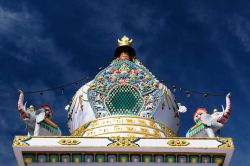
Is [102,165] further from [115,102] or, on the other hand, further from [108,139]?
[115,102]

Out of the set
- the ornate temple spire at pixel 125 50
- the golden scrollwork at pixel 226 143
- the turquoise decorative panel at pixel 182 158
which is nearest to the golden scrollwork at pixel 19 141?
the turquoise decorative panel at pixel 182 158

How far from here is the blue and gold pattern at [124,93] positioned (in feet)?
38.0

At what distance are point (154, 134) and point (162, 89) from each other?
159 cm

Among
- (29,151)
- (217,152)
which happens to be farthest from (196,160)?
(29,151)

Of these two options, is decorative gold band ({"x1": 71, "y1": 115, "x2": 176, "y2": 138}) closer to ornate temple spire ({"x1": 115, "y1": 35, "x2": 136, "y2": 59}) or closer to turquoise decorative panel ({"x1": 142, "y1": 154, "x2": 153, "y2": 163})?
turquoise decorative panel ({"x1": 142, "y1": 154, "x2": 153, "y2": 163})

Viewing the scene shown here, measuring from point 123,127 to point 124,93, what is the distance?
3.98 feet

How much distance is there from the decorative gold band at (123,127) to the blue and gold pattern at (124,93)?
0.82 feet

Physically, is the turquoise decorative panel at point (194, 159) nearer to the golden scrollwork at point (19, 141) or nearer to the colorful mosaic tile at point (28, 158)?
the colorful mosaic tile at point (28, 158)

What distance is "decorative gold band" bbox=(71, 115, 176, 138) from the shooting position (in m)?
10.8

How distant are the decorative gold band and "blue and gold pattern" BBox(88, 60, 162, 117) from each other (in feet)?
0.82

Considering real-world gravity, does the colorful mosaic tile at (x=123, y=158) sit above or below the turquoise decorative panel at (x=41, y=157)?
below

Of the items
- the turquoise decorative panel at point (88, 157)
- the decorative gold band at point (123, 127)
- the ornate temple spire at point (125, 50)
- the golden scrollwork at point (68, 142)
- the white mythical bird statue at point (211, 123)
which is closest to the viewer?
the turquoise decorative panel at point (88, 157)

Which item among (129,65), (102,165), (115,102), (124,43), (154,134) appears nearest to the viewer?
(102,165)

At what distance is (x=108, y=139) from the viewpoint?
960cm
